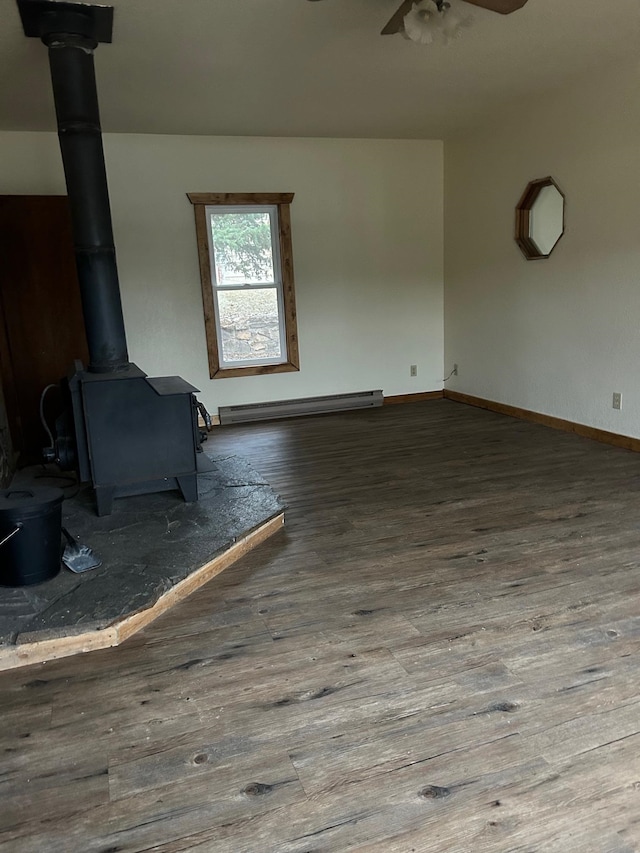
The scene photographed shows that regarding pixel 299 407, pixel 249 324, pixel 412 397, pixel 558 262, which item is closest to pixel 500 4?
pixel 558 262

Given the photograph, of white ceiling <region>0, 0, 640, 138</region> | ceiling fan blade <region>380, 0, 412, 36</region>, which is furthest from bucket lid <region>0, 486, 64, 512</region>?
ceiling fan blade <region>380, 0, 412, 36</region>

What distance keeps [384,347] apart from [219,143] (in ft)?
8.15

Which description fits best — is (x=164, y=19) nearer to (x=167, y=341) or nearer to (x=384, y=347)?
(x=167, y=341)

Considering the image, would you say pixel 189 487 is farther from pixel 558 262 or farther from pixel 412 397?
pixel 412 397

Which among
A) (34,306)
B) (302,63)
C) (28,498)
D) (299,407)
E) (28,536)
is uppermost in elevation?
(302,63)

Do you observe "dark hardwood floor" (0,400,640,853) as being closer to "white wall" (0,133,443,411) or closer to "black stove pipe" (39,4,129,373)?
"black stove pipe" (39,4,129,373)

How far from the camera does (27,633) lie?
6.68ft

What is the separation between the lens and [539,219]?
4.98 m

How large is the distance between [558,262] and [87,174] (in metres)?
3.49

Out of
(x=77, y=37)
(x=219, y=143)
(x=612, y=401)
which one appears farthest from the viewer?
(x=219, y=143)

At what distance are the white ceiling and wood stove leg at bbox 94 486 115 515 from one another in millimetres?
2279

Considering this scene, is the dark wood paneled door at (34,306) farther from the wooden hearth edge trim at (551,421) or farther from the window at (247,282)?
the wooden hearth edge trim at (551,421)

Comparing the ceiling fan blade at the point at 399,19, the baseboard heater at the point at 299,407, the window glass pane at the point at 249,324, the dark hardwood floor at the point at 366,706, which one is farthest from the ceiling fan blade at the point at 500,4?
the baseboard heater at the point at 299,407

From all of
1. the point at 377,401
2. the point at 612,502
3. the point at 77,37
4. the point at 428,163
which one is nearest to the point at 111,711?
the point at 612,502
